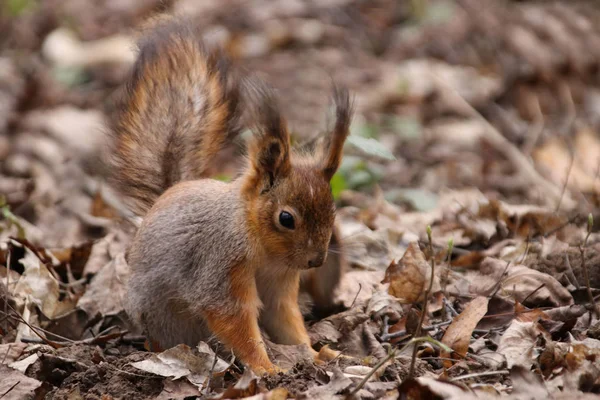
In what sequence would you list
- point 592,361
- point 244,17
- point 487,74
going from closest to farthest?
point 592,361
point 487,74
point 244,17

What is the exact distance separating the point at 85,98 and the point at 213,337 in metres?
6.46

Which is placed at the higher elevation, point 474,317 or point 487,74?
point 474,317

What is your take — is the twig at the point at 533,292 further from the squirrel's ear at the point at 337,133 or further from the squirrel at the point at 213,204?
the squirrel's ear at the point at 337,133

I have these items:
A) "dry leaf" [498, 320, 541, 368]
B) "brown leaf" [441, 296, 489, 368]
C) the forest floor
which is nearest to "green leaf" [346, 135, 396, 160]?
the forest floor

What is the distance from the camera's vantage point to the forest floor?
344 cm

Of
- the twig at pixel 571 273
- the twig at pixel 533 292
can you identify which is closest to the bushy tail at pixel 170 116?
the twig at pixel 533 292

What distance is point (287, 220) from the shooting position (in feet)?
11.7

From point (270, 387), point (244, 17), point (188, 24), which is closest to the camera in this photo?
point (270, 387)

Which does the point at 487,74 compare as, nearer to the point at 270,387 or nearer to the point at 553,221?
the point at 553,221

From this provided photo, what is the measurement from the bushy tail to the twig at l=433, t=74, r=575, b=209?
9.52 ft

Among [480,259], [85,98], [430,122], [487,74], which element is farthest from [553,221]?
[85,98]

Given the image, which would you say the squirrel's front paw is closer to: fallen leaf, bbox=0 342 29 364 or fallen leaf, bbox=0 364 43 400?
fallen leaf, bbox=0 364 43 400

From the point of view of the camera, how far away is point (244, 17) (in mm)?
11406

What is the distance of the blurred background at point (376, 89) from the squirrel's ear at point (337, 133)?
5.54 ft
